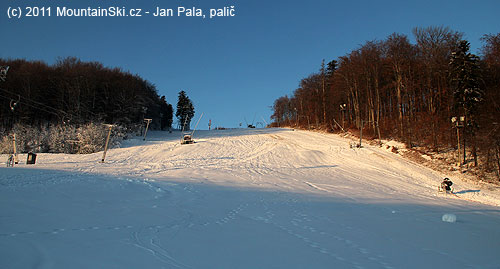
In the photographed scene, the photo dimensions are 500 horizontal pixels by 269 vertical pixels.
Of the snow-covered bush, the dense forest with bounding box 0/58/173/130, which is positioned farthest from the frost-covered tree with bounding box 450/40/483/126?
the dense forest with bounding box 0/58/173/130

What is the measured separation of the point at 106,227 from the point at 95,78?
43.3 meters

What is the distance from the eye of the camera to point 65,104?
4103 cm

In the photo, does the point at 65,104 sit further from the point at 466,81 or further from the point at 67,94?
the point at 466,81

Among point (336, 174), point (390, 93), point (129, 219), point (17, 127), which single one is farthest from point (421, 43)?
point (17, 127)

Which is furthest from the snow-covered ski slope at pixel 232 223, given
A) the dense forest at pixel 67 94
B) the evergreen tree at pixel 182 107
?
the evergreen tree at pixel 182 107

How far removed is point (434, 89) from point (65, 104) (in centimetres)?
5170

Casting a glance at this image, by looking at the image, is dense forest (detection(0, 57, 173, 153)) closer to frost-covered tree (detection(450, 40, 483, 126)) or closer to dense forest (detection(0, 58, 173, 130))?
dense forest (detection(0, 58, 173, 130))

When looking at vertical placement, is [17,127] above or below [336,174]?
above

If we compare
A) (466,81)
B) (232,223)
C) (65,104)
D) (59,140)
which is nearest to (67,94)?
(65,104)

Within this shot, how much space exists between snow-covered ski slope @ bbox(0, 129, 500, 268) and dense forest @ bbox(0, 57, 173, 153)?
18112 millimetres

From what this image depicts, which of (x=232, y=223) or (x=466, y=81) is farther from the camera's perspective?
(x=466, y=81)

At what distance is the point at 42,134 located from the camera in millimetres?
33250

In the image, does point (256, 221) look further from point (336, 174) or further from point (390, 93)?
point (390, 93)

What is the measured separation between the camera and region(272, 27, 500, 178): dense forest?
23.1 metres
